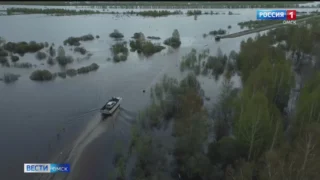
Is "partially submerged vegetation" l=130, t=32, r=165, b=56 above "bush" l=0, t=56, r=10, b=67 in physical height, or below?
above

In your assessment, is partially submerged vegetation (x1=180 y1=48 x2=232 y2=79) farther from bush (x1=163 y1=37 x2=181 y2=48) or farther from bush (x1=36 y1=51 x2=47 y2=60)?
bush (x1=36 y1=51 x2=47 y2=60)

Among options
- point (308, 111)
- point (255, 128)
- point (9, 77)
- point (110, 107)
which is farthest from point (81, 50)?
point (308, 111)

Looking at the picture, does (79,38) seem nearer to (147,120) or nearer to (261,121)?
(147,120)

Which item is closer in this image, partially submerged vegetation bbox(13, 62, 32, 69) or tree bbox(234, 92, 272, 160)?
tree bbox(234, 92, 272, 160)

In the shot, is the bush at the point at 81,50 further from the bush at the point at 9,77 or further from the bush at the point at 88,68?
the bush at the point at 9,77

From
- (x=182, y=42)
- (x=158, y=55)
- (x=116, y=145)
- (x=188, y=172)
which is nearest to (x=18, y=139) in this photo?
(x=116, y=145)

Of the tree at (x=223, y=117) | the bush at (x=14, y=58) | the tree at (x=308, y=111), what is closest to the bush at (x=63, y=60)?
the bush at (x=14, y=58)

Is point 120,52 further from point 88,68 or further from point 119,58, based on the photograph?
point 88,68

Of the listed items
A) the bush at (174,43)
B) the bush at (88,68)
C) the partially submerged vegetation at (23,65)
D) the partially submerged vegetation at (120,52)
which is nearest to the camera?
the bush at (88,68)

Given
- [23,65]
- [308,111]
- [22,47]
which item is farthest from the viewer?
[22,47]

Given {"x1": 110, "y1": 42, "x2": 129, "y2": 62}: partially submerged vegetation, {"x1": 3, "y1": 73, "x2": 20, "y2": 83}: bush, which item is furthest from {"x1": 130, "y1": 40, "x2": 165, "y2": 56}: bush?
{"x1": 3, "y1": 73, "x2": 20, "y2": 83}: bush

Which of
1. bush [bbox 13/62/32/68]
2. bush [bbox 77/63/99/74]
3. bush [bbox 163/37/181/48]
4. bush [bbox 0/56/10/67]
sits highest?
bush [bbox 163/37/181/48]
